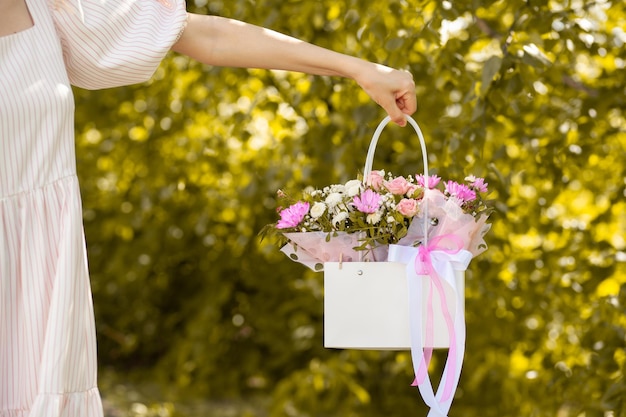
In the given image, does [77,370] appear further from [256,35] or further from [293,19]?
[293,19]

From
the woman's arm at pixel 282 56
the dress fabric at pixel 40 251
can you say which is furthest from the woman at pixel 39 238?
the woman's arm at pixel 282 56

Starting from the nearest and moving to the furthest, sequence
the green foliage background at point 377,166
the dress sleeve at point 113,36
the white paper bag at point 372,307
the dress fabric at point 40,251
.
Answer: the dress fabric at point 40,251
the dress sleeve at point 113,36
the white paper bag at point 372,307
the green foliage background at point 377,166

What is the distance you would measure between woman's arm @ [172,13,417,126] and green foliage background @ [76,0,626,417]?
88cm

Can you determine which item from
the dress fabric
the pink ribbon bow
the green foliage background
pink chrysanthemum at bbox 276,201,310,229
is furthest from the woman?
the green foliage background

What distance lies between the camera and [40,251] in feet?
3.69

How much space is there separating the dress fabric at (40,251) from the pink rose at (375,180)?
0.51 metres

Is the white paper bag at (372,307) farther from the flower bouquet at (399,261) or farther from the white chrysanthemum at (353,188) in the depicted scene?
the white chrysanthemum at (353,188)

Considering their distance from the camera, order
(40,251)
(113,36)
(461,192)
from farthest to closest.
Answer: (461,192)
(113,36)
(40,251)

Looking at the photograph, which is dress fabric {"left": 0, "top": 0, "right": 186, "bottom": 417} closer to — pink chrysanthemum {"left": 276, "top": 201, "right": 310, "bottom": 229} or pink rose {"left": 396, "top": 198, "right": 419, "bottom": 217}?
pink chrysanthemum {"left": 276, "top": 201, "right": 310, "bottom": 229}

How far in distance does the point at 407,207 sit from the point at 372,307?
0.54 ft

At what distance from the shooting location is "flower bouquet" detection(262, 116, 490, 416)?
4.48 feet

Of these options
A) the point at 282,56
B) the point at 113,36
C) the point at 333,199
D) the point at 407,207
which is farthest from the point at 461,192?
the point at 113,36

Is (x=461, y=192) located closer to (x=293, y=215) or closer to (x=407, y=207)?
(x=407, y=207)

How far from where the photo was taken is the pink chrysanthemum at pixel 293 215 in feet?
4.71
